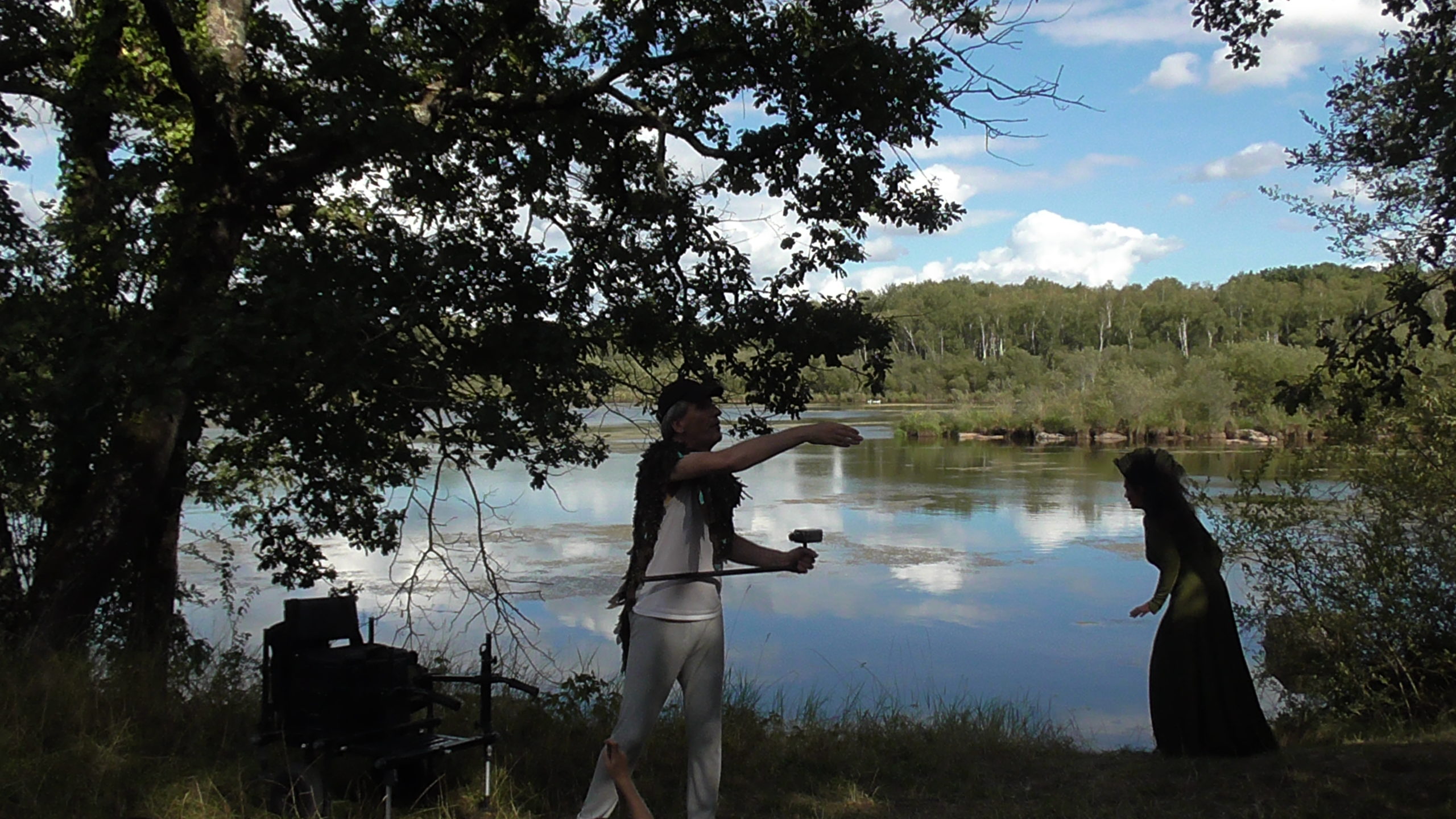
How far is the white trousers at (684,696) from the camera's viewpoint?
356 cm

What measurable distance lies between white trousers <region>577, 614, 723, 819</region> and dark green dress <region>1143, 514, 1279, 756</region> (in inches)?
106

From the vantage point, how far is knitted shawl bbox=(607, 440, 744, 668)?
11.9ft

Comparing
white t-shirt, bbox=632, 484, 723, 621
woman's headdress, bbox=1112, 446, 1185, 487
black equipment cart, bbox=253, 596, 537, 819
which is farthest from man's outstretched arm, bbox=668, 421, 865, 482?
woman's headdress, bbox=1112, 446, 1185, 487

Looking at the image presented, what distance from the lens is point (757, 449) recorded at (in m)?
3.43

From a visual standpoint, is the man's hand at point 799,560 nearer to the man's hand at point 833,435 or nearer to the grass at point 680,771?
the man's hand at point 833,435

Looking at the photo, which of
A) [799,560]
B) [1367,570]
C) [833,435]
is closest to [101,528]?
[799,560]

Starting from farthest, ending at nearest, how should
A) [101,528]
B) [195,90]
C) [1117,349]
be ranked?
1. [1117,349]
2. [101,528]
3. [195,90]

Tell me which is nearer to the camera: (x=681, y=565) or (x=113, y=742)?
(x=681, y=565)

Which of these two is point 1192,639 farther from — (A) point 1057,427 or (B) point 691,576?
(A) point 1057,427

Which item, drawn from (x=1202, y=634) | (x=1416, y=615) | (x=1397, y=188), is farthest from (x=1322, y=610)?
(x=1202, y=634)

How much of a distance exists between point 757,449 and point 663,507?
1.34ft

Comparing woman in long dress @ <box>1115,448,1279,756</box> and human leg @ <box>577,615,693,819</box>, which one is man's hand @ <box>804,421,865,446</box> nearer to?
human leg @ <box>577,615,693,819</box>

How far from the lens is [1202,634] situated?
18.0 ft

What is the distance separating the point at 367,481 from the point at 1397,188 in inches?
307
